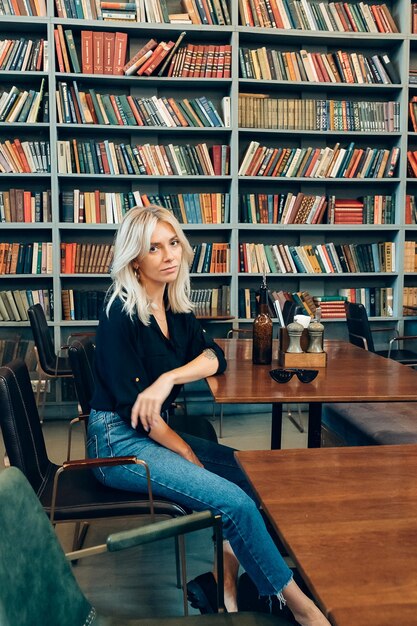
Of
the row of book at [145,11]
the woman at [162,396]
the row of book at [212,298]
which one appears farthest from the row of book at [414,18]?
the woman at [162,396]

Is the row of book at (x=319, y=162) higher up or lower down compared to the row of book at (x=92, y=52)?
lower down

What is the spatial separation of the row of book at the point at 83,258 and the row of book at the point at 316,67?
166 centimetres

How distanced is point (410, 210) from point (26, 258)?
116 inches

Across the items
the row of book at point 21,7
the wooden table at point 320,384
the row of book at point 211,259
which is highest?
the row of book at point 21,7

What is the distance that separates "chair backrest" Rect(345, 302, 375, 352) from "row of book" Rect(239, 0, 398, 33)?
6.98 feet

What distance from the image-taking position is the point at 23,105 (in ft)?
14.5

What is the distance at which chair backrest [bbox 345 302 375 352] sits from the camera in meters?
3.84

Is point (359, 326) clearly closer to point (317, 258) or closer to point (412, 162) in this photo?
point (317, 258)

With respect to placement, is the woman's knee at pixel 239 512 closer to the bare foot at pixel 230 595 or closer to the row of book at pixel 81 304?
the bare foot at pixel 230 595

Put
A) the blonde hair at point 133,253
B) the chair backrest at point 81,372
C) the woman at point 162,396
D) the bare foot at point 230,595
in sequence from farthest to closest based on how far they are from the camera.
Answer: the chair backrest at point 81,372 < the blonde hair at point 133,253 < the bare foot at point 230,595 < the woman at point 162,396

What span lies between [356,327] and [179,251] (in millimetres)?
2164

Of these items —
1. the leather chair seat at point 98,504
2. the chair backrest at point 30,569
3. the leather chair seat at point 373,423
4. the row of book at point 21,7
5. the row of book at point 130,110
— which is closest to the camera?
the chair backrest at point 30,569

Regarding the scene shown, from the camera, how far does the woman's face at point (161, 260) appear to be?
2078 mm

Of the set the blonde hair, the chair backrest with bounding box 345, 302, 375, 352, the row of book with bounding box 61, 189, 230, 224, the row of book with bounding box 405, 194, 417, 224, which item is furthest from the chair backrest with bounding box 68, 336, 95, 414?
the row of book with bounding box 405, 194, 417, 224
